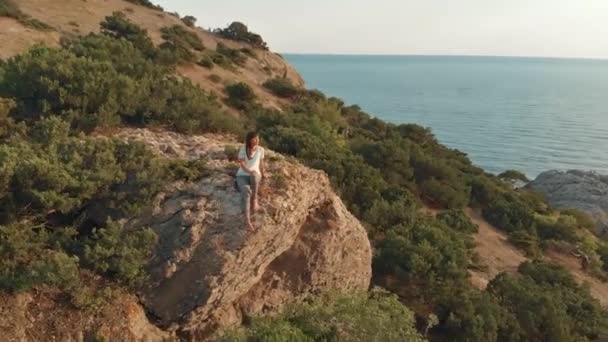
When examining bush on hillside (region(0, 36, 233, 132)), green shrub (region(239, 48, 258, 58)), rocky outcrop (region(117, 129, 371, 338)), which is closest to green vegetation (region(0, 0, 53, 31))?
bush on hillside (region(0, 36, 233, 132))

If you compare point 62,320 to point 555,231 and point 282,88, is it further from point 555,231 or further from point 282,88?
point 282,88

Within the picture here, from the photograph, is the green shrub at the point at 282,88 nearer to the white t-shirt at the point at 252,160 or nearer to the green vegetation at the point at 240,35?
the green vegetation at the point at 240,35

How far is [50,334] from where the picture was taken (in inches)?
235

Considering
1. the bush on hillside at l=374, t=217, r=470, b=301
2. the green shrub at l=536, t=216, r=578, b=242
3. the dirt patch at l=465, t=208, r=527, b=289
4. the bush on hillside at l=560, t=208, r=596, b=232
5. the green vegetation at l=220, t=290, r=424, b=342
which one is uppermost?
the green vegetation at l=220, t=290, r=424, b=342

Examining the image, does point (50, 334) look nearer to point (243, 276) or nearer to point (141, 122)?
point (243, 276)

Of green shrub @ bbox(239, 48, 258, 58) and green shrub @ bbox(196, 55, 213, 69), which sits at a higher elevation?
green shrub @ bbox(239, 48, 258, 58)

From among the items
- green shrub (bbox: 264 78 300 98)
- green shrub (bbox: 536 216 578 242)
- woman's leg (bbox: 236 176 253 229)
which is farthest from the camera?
green shrub (bbox: 264 78 300 98)

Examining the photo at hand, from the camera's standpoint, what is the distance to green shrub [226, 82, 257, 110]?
2284cm

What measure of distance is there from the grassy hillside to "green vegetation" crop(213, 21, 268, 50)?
648 inches

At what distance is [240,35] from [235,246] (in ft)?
115

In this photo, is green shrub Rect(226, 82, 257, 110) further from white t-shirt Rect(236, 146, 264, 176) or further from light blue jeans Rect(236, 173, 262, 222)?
light blue jeans Rect(236, 173, 262, 222)

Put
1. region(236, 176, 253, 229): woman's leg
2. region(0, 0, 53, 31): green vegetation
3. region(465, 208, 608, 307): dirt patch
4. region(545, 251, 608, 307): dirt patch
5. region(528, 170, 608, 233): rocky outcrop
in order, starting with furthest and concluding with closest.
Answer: region(528, 170, 608, 233): rocky outcrop
region(0, 0, 53, 31): green vegetation
region(545, 251, 608, 307): dirt patch
region(465, 208, 608, 307): dirt patch
region(236, 176, 253, 229): woman's leg

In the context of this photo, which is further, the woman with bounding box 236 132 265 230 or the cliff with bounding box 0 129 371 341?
the woman with bounding box 236 132 265 230

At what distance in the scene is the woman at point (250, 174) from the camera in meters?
7.26
